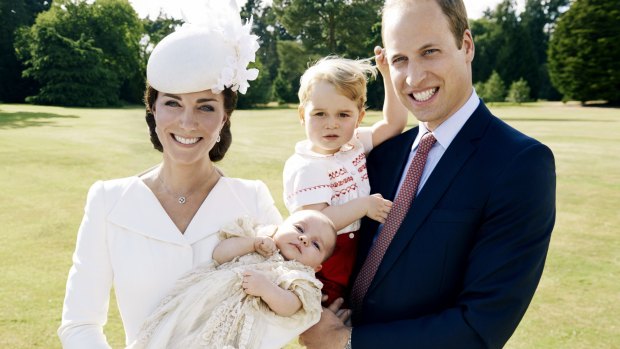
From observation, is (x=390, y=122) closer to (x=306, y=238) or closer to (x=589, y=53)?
(x=306, y=238)

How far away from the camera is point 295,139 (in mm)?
23297

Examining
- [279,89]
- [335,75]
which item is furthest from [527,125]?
[279,89]

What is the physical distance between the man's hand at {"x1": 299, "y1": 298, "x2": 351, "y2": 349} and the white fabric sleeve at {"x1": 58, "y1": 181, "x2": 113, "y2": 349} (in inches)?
36.9

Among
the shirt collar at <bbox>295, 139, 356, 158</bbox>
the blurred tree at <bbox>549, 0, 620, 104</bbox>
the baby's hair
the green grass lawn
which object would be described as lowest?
the green grass lawn

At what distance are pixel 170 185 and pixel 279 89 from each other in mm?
56343

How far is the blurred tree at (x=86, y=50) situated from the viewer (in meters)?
51.2

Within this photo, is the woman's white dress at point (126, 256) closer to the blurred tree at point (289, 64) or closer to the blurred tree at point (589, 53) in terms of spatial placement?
the blurred tree at point (589, 53)

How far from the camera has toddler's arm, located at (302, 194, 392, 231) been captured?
2.89m

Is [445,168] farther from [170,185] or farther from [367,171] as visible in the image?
[170,185]

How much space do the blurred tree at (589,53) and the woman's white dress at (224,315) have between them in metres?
54.7

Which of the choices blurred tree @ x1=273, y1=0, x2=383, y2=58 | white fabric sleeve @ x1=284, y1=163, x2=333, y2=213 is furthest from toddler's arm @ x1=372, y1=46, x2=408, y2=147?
blurred tree @ x1=273, y1=0, x2=383, y2=58

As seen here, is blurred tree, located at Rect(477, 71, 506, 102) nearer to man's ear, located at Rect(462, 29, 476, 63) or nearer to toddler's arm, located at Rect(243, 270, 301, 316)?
man's ear, located at Rect(462, 29, 476, 63)

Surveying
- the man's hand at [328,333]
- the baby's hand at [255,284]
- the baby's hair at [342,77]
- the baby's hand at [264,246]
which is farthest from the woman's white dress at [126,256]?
the baby's hair at [342,77]

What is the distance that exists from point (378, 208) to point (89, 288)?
141cm
